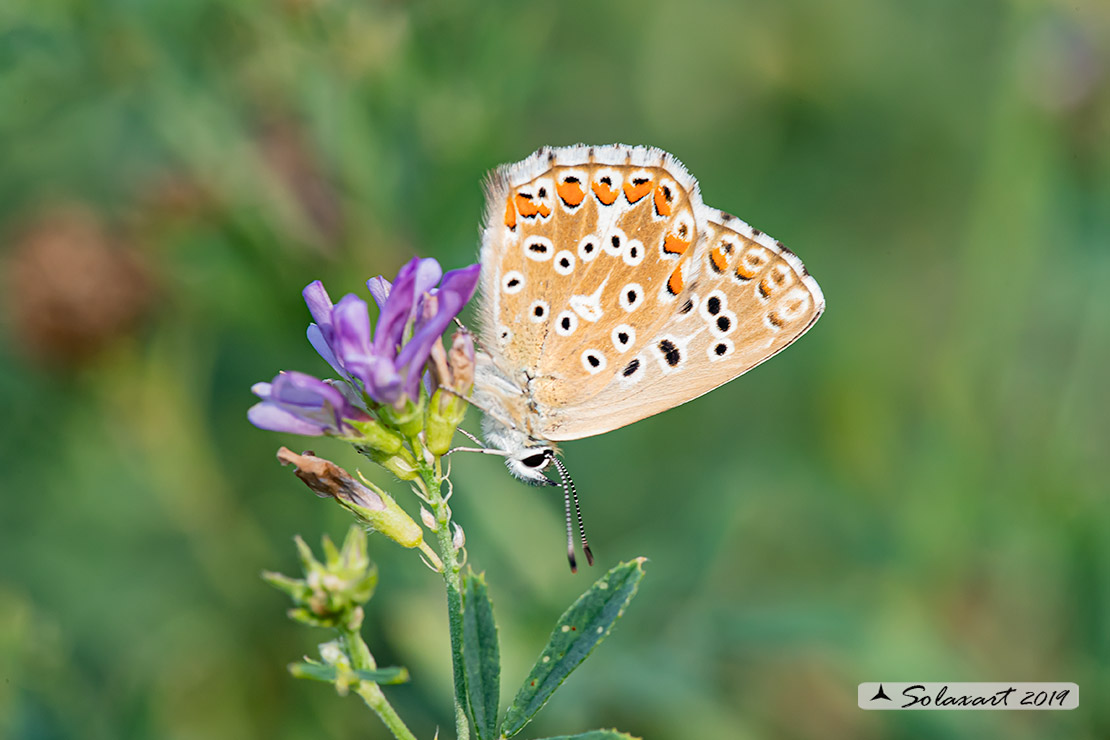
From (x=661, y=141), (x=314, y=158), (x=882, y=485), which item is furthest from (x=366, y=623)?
(x=661, y=141)

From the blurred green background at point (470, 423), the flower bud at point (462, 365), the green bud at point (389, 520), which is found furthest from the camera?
the blurred green background at point (470, 423)

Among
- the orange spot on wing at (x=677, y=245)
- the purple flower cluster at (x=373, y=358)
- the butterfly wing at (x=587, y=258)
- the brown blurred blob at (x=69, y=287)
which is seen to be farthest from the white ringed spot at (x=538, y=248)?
the brown blurred blob at (x=69, y=287)

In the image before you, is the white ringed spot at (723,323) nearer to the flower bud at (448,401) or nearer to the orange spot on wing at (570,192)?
the orange spot on wing at (570,192)

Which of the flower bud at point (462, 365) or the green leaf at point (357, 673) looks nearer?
the green leaf at point (357, 673)

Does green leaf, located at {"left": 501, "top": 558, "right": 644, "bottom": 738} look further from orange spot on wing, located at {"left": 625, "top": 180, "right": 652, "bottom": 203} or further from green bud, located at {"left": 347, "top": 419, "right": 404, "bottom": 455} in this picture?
orange spot on wing, located at {"left": 625, "top": 180, "right": 652, "bottom": 203}

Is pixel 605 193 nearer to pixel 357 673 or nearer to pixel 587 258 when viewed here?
pixel 587 258

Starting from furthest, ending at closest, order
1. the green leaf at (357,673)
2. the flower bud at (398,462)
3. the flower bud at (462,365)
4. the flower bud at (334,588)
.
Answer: the flower bud at (462,365) < the flower bud at (398,462) < the flower bud at (334,588) < the green leaf at (357,673)

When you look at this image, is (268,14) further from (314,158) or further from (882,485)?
(882,485)

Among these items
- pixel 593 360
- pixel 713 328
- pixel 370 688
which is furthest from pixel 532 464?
pixel 370 688
